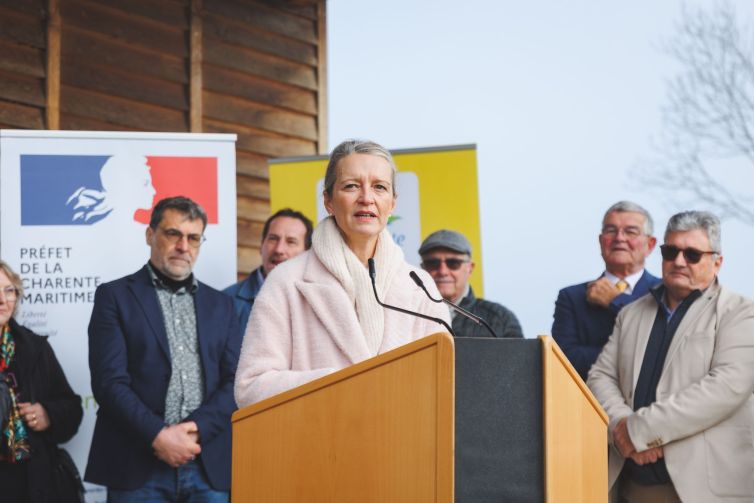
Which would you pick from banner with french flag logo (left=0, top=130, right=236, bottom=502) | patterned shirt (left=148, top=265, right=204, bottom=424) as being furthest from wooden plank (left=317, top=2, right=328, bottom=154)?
patterned shirt (left=148, top=265, right=204, bottom=424)

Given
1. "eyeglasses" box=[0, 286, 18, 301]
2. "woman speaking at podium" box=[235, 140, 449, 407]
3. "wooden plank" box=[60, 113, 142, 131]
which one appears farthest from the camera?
"wooden plank" box=[60, 113, 142, 131]

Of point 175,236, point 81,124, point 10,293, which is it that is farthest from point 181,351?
point 81,124

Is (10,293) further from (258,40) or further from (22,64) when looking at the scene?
(258,40)

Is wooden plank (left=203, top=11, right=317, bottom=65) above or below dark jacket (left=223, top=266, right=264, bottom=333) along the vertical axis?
above

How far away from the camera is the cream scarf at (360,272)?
2.32 m

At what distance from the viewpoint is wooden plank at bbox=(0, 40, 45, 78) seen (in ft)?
19.4

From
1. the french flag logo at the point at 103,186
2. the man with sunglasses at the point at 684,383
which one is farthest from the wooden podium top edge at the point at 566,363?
the french flag logo at the point at 103,186

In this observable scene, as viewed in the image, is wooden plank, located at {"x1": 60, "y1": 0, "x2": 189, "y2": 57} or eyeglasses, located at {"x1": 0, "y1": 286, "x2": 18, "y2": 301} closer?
eyeglasses, located at {"x1": 0, "y1": 286, "x2": 18, "y2": 301}

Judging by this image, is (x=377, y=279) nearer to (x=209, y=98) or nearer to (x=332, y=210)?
(x=332, y=210)

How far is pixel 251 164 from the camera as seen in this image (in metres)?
7.36

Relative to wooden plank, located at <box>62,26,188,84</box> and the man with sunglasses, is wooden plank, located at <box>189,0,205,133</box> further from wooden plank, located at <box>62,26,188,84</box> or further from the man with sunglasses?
the man with sunglasses

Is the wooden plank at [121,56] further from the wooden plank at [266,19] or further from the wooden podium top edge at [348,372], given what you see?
the wooden podium top edge at [348,372]

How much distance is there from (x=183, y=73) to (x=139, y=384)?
3643 millimetres

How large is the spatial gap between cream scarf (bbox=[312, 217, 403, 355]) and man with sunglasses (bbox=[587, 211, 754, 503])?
1.80m
